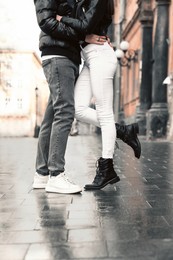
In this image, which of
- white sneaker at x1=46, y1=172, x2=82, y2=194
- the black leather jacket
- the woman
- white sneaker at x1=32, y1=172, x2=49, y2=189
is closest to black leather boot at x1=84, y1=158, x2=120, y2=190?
the woman

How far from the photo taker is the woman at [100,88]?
4355 millimetres

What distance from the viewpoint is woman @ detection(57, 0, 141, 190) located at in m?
4.36

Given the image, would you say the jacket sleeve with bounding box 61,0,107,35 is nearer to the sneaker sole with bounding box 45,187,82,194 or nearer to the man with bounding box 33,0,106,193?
the man with bounding box 33,0,106,193

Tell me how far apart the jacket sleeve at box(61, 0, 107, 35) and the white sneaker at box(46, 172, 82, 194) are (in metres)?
1.27

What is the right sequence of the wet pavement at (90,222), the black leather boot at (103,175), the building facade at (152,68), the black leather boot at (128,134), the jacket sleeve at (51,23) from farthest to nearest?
the building facade at (152,68) < the black leather boot at (128,134) < the black leather boot at (103,175) < the jacket sleeve at (51,23) < the wet pavement at (90,222)

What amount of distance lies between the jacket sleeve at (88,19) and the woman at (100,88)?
0.04m

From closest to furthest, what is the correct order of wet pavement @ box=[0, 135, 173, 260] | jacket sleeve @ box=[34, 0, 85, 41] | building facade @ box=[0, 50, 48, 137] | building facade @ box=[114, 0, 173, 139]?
wet pavement @ box=[0, 135, 173, 260], jacket sleeve @ box=[34, 0, 85, 41], building facade @ box=[114, 0, 173, 139], building facade @ box=[0, 50, 48, 137]

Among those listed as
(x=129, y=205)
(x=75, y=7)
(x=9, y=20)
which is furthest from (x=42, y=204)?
(x=9, y=20)

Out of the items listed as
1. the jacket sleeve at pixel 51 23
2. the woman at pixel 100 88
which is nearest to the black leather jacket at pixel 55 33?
the jacket sleeve at pixel 51 23

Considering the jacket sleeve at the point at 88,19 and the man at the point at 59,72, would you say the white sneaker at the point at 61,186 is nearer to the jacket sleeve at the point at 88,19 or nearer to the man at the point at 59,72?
the man at the point at 59,72

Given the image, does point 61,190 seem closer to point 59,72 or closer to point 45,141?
point 45,141

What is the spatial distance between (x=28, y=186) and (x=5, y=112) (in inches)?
2688

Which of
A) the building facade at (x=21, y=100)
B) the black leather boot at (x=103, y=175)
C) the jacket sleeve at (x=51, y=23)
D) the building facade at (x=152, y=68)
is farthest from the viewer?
the building facade at (x=21, y=100)

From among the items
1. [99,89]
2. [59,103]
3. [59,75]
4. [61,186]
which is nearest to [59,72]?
[59,75]
